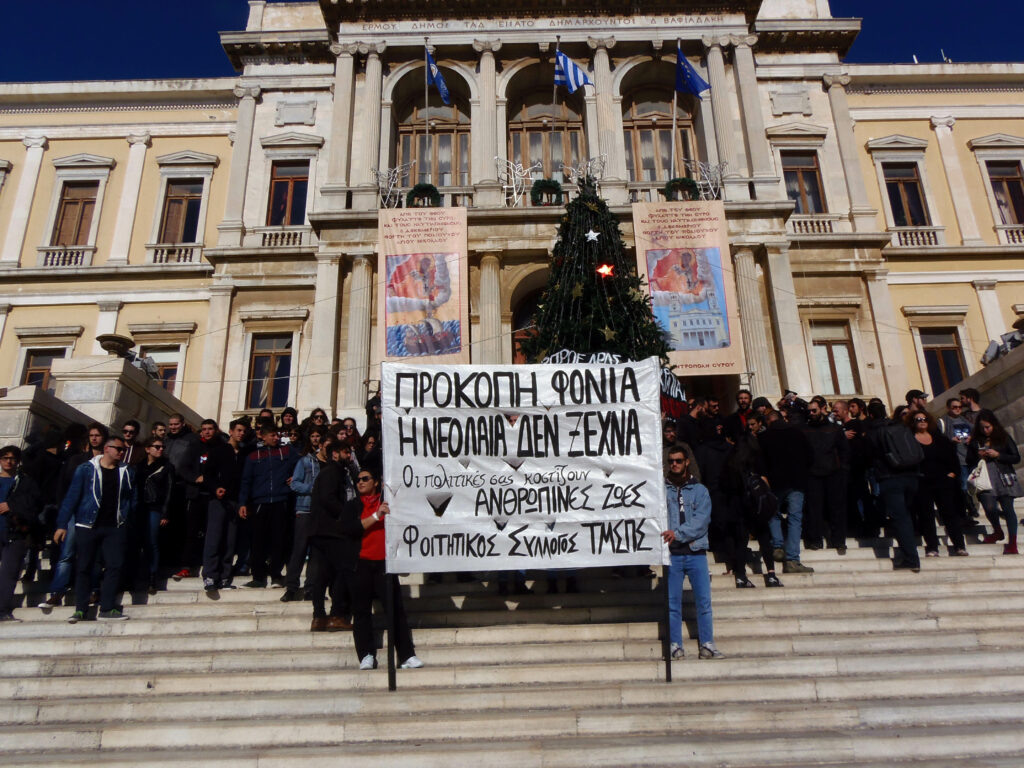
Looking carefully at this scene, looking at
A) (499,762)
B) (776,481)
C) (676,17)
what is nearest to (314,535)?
(499,762)

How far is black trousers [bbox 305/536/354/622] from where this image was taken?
6.39 metres

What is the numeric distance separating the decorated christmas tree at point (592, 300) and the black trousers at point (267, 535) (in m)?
4.31

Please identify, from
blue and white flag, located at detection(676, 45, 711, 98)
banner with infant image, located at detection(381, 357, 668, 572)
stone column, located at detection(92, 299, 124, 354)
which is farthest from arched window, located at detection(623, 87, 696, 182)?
banner with infant image, located at detection(381, 357, 668, 572)

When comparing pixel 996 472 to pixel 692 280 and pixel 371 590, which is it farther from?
pixel 692 280

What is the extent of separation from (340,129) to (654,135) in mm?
9231

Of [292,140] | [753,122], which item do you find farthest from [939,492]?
[292,140]

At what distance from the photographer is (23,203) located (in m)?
21.6

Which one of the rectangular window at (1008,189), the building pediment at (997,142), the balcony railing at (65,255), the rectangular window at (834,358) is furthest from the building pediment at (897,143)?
the balcony railing at (65,255)

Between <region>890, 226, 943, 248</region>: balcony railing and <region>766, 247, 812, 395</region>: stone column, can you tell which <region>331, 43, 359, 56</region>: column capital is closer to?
<region>766, 247, 812, 395</region>: stone column

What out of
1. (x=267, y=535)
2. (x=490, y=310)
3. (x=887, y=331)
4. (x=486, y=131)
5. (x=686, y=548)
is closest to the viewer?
(x=686, y=548)

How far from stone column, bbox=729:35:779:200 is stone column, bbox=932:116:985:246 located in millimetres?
6314

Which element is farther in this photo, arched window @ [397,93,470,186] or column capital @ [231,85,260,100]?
column capital @ [231,85,260,100]

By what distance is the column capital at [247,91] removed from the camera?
2183cm

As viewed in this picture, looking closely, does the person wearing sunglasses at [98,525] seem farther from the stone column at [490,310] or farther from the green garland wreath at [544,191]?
the green garland wreath at [544,191]
